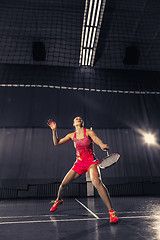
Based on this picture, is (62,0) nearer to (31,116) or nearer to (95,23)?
(95,23)

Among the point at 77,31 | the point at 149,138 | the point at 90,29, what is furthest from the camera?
the point at 149,138

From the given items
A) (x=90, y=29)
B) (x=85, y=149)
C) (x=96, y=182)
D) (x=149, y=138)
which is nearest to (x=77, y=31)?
(x=90, y=29)

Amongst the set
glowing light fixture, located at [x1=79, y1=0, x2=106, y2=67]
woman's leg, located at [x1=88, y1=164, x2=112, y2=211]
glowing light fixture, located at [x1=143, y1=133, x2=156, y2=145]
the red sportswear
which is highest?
glowing light fixture, located at [x1=79, y1=0, x2=106, y2=67]

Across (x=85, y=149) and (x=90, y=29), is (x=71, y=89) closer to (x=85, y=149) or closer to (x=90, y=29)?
(x=90, y=29)

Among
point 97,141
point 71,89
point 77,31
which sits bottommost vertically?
point 97,141

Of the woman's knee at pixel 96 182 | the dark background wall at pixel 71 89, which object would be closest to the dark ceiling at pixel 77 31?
the dark background wall at pixel 71 89

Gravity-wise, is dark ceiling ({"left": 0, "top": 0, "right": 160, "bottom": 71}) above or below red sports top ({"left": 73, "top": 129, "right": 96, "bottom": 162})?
above

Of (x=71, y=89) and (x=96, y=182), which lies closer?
(x=96, y=182)

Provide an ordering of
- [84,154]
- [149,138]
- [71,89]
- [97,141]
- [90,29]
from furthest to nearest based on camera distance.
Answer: [71,89]
[149,138]
[90,29]
[84,154]
[97,141]

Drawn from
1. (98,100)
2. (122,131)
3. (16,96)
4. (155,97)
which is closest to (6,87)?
(16,96)

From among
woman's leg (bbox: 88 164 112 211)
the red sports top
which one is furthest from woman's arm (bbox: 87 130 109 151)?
woman's leg (bbox: 88 164 112 211)

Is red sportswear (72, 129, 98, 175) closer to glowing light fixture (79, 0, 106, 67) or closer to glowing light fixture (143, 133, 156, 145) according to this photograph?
glowing light fixture (79, 0, 106, 67)

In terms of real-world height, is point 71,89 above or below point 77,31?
below

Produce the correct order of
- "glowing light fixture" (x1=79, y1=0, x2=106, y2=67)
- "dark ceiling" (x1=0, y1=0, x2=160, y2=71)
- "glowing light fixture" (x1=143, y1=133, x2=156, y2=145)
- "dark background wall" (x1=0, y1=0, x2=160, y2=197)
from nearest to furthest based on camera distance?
"glowing light fixture" (x1=79, y1=0, x2=106, y2=67) → "dark ceiling" (x1=0, y1=0, x2=160, y2=71) → "dark background wall" (x1=0, y1=0, x2=160, y2=197) → "glowing light fixture" (x1=143, y1=133, x2=156, y2=145)
